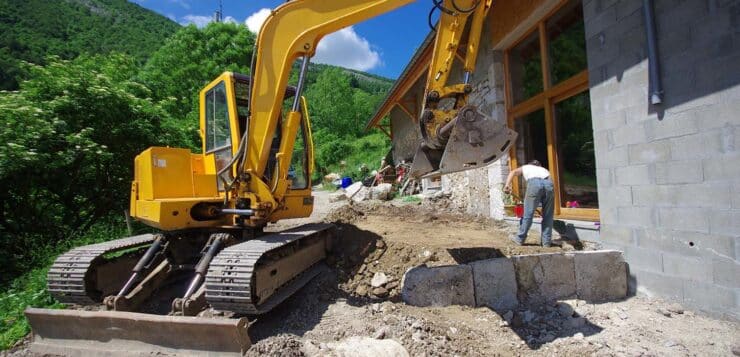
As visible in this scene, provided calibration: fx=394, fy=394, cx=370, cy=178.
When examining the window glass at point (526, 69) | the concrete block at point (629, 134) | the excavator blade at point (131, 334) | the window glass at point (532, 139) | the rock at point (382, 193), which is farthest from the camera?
the rock at point (382, 193)

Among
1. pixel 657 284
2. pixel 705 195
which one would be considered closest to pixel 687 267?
pixel 657 284

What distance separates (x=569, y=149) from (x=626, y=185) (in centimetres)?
141

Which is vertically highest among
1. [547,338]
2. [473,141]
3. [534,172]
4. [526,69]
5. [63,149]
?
[526,69]

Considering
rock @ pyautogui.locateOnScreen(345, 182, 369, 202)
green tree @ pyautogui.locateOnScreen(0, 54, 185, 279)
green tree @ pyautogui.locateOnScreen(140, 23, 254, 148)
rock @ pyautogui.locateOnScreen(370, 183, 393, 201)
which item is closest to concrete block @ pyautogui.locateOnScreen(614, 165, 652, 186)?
green tree @ pyautogui.locateOnScreen(0, 54, 185, 279)

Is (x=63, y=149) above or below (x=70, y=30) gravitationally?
below

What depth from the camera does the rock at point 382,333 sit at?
3166 millimetres

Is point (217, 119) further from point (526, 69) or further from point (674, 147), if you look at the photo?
point (526, 69)

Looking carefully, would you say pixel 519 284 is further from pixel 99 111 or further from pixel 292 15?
pixel 99 111

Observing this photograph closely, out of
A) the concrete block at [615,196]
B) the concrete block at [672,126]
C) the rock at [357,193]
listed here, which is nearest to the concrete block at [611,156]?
the concrete block at [615,196]

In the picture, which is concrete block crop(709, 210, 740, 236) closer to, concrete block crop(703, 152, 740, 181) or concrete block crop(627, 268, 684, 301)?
concrete block crop(703, 152, 740, 181)

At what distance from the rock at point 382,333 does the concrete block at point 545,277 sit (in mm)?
1631

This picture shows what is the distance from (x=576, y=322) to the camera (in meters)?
3.64

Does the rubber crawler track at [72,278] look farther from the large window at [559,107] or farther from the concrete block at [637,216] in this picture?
the large window at [559,107]

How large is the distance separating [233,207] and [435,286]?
2.22 meters
